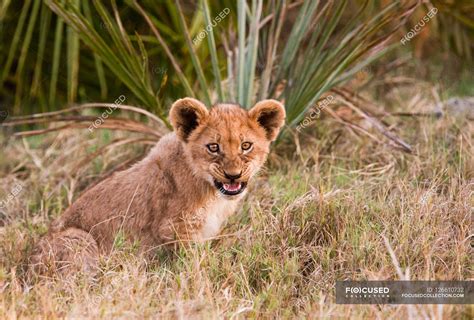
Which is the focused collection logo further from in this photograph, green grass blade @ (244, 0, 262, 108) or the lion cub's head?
green grass blade @ (244, 0, 262, 108)

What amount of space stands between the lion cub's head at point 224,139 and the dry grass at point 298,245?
1.48 feet

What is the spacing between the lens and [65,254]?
509cm

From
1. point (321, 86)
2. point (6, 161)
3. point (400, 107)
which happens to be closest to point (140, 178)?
point (321, 86)

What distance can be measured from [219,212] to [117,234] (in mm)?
691

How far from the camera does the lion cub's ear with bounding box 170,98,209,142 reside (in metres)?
5.18

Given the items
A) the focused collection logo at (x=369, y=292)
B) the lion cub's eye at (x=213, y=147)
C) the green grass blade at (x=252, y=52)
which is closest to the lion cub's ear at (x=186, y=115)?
the lion cub's eye at (x=213, y=147)

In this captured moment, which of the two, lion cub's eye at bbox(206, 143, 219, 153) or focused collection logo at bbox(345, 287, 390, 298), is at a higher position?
lion cub's eye at bbox(206, 143, 219, 153)

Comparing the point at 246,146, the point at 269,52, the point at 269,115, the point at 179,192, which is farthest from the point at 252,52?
the point at 179,192

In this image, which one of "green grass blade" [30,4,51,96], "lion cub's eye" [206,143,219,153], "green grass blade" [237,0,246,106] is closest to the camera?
"lion cub's eye" [206,143,219,153]

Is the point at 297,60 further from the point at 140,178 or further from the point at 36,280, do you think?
the point at 36,280

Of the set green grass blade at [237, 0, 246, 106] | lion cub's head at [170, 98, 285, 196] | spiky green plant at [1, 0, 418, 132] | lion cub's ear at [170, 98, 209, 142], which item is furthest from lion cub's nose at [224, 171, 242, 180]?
green grass blade at [237, 0, 246, 106]

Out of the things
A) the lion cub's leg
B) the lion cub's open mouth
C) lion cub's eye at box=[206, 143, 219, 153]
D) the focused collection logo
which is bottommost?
the lion cub's leg

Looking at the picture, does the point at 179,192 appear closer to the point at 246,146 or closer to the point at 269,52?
the point at 246,146

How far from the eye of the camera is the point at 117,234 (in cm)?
520
